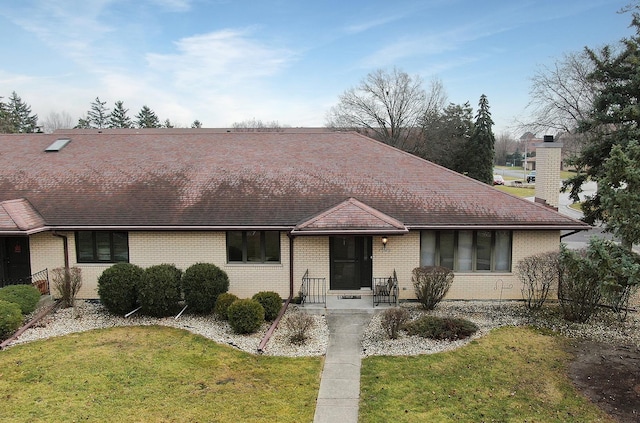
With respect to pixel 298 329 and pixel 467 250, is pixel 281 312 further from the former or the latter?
pixel 467 250

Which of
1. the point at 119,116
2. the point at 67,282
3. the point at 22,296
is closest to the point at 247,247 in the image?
the point at 67,282

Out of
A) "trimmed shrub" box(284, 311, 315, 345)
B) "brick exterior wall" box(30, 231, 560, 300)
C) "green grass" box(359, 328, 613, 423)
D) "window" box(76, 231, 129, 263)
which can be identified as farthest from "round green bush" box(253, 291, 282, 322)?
"window" box(76, 231, 129, 263)

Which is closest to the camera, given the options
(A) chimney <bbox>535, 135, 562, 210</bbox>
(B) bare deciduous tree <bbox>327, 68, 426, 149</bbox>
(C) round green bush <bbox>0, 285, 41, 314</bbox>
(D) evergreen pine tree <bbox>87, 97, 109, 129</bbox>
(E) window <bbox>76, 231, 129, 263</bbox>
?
(C) round green bush <bbox>0, 285, 41, 314</bbox>

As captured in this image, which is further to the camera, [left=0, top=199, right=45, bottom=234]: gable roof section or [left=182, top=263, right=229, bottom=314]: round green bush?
[left=0, top=199, right=45, bottom=234]: gable roof section

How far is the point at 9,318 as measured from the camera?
1085 cm

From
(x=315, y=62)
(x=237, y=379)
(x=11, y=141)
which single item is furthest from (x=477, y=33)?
(x=11, y=141)

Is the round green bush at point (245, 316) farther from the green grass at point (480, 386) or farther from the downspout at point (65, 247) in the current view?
the downspout at point (65, 247)

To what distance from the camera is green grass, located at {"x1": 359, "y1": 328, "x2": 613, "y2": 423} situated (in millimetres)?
7488

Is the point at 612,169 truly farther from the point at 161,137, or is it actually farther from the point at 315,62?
the point at 315,62

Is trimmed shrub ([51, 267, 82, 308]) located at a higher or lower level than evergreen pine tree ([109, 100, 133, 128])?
→ lower

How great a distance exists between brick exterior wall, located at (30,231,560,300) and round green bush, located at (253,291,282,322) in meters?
1.84

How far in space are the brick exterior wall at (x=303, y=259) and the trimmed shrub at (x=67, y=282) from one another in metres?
1.04

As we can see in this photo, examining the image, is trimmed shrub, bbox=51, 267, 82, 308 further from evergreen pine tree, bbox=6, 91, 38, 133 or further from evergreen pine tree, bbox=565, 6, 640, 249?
evergreen pine tree, bbox=6, 91, 38, 133

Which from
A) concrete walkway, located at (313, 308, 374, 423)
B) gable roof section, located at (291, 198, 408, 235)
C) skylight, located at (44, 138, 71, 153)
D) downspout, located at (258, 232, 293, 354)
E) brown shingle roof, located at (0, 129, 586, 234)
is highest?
skylight, located at (44, 138, 71, 153)
